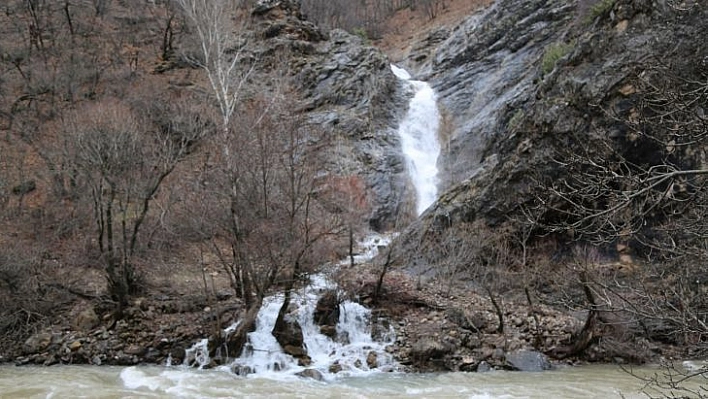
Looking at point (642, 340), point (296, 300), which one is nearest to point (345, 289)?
point (296, 300)

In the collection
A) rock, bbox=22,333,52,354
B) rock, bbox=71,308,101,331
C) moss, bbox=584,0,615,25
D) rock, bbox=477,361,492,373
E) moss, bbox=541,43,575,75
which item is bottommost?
rock, bbox=477,361,492,373

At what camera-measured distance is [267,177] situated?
13.4m

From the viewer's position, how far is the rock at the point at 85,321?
13.2m

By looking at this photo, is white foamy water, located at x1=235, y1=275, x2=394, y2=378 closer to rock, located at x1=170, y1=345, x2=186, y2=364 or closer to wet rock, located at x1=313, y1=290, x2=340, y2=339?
wet rock, located at x1=313, y1=290, x2=340, y2=339

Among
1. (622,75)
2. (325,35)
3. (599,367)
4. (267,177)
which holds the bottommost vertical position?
(599,367)

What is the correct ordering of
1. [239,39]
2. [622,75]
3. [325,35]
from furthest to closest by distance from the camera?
[325,35] < [239,39] < [622,75]

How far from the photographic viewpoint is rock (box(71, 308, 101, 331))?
13.2m

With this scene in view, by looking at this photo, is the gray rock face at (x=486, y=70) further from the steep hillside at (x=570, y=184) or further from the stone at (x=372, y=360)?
the stone at (x=372, y=360)

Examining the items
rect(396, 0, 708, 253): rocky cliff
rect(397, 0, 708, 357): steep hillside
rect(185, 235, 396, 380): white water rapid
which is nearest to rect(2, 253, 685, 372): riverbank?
rect(185, 235, 396, 380): white water rapid

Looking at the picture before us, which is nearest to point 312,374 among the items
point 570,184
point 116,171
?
point 116,171

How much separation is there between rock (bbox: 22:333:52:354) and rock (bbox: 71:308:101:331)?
0.63 meters

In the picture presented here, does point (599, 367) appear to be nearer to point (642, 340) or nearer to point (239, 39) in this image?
point (642, 340)

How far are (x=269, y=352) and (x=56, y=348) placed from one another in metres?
5.16

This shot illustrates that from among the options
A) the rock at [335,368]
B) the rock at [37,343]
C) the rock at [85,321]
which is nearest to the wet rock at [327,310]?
the rock at [335,368]
